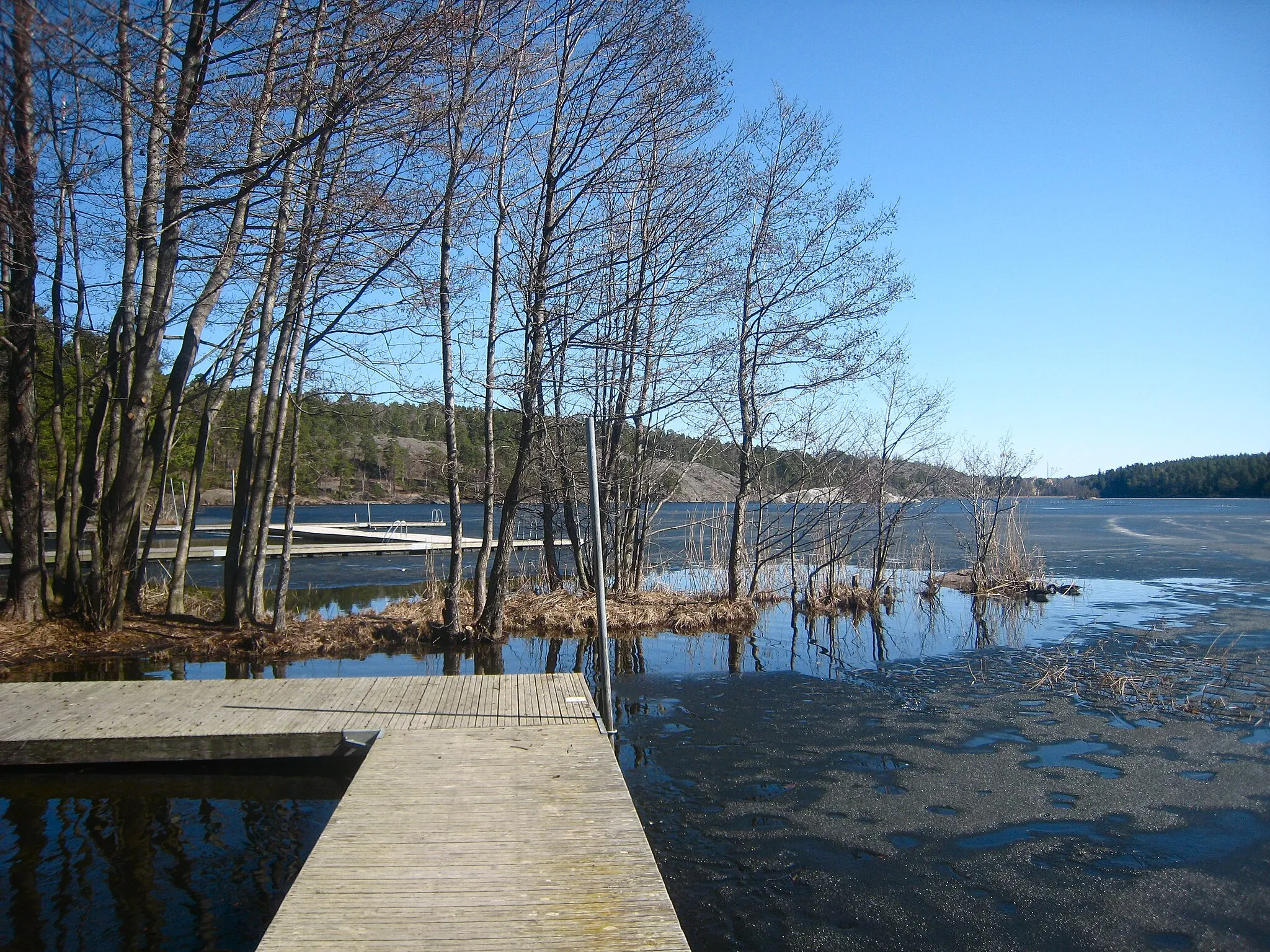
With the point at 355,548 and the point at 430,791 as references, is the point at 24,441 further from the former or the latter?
the point at 355,548

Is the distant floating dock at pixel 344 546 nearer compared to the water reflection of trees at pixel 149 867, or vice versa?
the water reflection of trees at pixel 149 867

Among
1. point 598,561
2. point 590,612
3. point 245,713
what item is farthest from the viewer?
point 590,612

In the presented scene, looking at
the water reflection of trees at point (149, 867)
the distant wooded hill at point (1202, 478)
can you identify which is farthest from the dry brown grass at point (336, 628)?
the distant wooded hill at point (1202, 478)

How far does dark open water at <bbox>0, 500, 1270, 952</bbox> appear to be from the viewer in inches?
187

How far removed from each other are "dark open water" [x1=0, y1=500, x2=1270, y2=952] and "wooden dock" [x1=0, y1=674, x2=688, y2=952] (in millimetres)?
406

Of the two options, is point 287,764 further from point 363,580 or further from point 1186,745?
point 363,580

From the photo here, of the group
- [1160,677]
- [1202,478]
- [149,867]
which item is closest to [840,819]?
[149,867]

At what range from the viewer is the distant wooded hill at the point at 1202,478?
342ft

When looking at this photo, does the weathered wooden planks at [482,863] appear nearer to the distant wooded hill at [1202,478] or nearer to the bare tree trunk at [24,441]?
the bare tree trunk at [24,441]

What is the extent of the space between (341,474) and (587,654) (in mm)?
59619

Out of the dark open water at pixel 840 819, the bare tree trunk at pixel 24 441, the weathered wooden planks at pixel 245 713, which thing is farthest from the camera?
the bare tree trunk at pixel 24 441

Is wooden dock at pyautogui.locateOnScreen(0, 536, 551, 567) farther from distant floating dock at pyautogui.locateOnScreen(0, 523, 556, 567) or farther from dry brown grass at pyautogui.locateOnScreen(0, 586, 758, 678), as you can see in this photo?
dry brown grass at pyautogui.locateOnScreen(0, 586, 758, 678)

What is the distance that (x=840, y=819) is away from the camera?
6105 millimetres

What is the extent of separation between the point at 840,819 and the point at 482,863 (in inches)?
107
